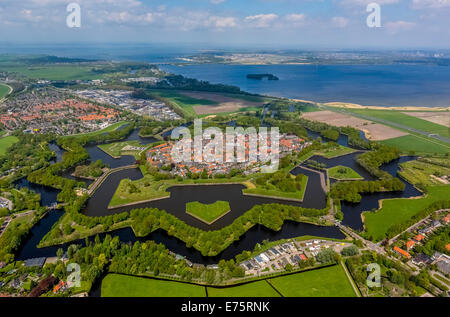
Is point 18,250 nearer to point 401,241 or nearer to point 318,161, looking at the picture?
point 401,241

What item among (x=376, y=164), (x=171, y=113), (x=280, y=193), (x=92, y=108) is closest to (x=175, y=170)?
(x=280, y=193)

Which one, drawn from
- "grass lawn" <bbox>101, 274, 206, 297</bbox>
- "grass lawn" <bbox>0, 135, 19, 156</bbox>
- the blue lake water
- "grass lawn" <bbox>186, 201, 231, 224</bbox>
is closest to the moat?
"grass lawn" <bbox>186, 201, 231, 224</bbox>

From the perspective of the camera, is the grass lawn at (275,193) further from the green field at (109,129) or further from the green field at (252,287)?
the green field at (109,129)

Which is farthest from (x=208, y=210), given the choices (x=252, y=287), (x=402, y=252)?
(x=402, y=252)

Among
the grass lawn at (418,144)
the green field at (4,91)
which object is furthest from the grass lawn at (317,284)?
the green field at (4,91)

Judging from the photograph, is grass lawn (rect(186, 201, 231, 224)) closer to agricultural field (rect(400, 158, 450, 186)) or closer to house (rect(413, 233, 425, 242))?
house (rect(413, 233, 425, 242))

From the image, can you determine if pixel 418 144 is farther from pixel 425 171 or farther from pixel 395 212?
pixel 395 212
